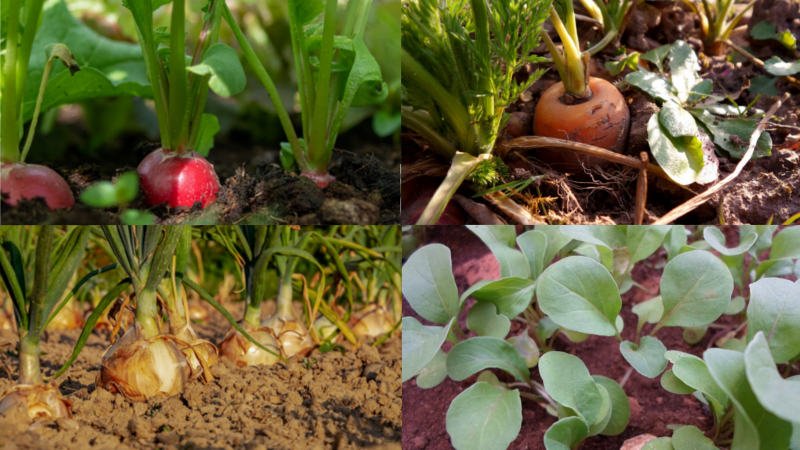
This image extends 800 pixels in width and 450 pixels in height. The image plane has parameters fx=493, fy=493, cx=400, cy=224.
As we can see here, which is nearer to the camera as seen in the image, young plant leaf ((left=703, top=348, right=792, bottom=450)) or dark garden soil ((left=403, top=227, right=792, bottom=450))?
young plant leaf ((left=703, top=348, right=792, bottom=450))

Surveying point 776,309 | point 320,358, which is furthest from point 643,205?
point 320,358

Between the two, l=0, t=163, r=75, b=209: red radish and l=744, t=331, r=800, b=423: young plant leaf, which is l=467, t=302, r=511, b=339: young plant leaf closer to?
l=744, t=331, r=800, b=423: young plant leaf

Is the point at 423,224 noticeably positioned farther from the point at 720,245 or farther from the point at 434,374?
the point at 720,245

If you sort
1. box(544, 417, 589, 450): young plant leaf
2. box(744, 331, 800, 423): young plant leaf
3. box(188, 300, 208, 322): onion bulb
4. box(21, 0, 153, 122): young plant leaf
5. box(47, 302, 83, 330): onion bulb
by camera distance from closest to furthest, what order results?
box(744, 331, 800, 423): young plant leaf < box(544, 417, 589, 450): young plant leaf < box(21, 0, 153, 122): young plant leaf < box(47, 302, 83, 330): onion bulb < box(188, 300, 208, 322): onion bulb

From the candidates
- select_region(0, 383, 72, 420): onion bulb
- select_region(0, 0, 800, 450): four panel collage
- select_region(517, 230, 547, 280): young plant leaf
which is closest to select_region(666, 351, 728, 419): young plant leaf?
select_region(0, 0, 800, 450): four panel collage

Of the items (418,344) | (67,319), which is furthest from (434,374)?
(67,319)

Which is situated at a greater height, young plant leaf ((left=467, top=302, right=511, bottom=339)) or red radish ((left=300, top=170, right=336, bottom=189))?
red radish ((left=300, top=170, right=336, bottom=189))
